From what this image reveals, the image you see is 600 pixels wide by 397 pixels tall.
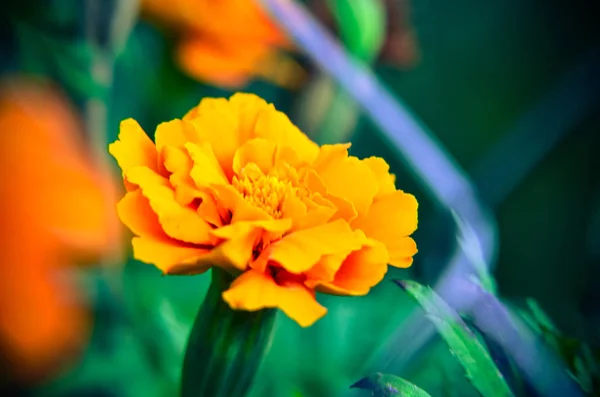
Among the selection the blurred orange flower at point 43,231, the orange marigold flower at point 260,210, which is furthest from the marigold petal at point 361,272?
the blurred orange flower at point 43,231

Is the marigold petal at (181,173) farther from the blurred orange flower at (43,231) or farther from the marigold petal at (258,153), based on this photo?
the blurred orange flower at (43,231)

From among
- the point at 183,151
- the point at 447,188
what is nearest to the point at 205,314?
the point at 183,151

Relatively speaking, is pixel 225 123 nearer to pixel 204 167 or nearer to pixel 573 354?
pixel 204 167

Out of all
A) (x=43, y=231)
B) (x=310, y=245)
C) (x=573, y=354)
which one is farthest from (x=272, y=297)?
(x=43, y=231)

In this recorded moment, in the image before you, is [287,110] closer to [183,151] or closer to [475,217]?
[475,217]

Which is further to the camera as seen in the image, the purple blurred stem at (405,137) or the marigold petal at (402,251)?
the purple blurred stem at (405,137)

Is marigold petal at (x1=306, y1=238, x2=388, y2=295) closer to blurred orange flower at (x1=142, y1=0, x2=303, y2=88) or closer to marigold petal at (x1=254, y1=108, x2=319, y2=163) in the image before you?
marigold petal at (x1=254, y1=108, x2=319, y2=163)
